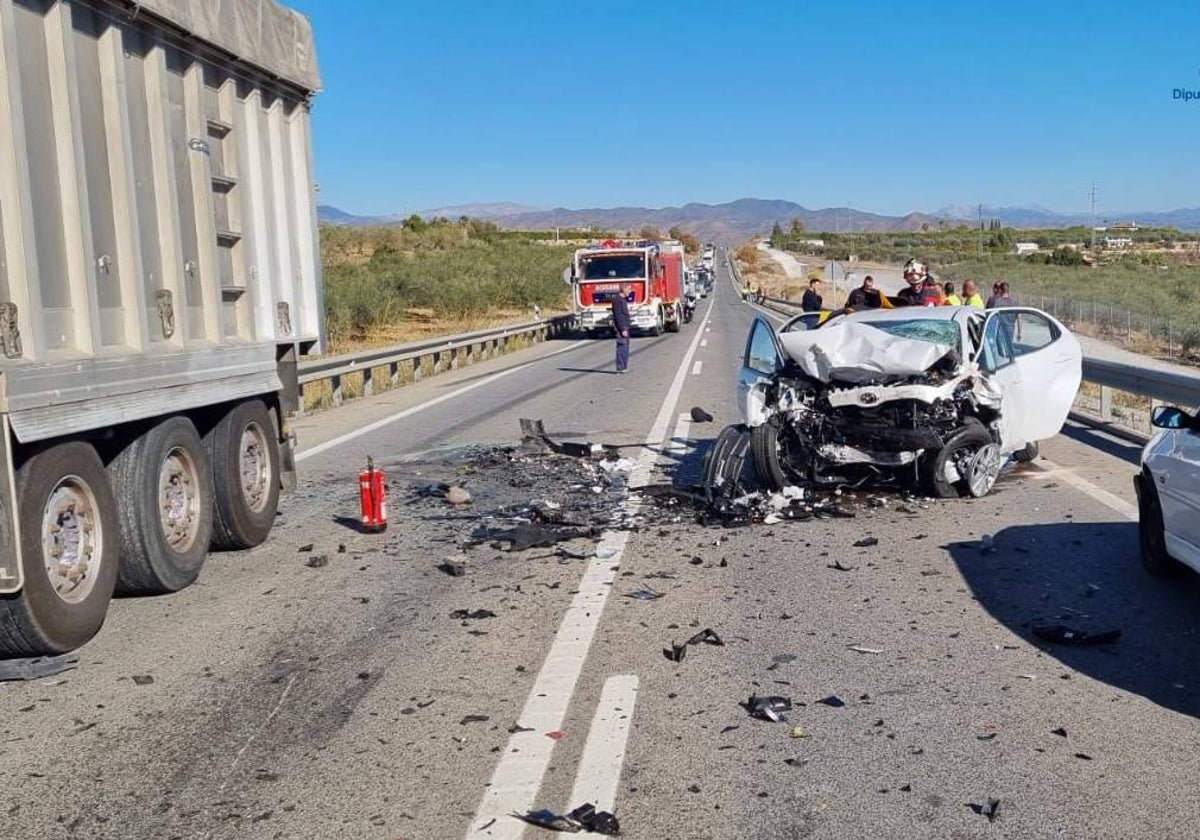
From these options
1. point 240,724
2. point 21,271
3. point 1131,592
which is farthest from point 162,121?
point 1131,592

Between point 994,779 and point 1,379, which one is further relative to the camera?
point 1,379

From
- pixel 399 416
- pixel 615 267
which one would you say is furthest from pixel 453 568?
pixel 615 267

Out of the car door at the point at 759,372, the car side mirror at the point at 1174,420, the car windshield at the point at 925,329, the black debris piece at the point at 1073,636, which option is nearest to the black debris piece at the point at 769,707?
the black debris piece at the point at 1073,636

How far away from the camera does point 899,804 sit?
4215 millimetres

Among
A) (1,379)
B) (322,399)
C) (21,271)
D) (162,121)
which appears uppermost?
(162,121)

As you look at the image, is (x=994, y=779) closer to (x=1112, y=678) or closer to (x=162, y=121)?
(x=1112, y=678)

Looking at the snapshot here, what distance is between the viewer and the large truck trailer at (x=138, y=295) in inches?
220

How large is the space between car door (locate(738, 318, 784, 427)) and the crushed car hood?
241mm

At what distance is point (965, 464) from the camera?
391 inches

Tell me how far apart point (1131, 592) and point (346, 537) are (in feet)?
17.3

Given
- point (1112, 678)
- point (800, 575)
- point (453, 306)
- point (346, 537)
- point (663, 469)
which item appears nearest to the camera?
point (1112, 678)

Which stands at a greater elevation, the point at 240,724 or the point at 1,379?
the point at 1,379

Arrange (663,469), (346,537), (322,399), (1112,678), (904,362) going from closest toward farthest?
(1112,678) < (346,537) < (904,362) < (663,469) < (322,399)

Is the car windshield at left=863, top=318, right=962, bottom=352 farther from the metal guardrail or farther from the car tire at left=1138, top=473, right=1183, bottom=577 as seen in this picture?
the metal guardrail
